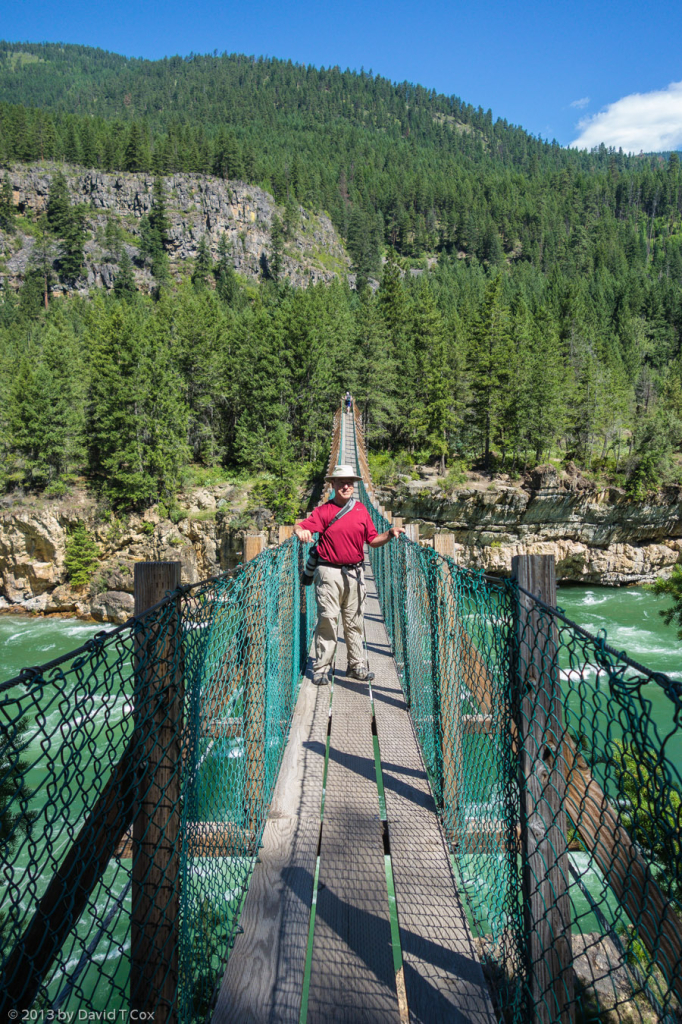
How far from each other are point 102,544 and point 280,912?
2910 cm

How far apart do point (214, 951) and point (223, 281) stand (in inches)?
3096

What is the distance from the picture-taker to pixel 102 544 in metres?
28.8

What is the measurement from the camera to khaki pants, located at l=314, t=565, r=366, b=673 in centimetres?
461

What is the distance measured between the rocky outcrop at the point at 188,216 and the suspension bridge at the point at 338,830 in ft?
281

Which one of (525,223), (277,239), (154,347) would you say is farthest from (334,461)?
(525,223)

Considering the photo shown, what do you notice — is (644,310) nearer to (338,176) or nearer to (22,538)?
(22,538)

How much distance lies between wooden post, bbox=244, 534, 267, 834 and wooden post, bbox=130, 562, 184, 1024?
3.72 ft

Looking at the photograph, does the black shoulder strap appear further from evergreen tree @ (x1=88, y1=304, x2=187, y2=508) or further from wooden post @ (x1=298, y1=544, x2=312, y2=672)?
evergreen tree @ (x1=88, y1=304, x2=187, y2=508)

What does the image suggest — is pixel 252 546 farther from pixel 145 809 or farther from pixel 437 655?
pixel 145 809

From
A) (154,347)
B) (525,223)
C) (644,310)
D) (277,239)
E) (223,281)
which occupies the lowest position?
(154,347)

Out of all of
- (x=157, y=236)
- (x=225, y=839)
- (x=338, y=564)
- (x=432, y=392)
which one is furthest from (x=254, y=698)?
(x=157, y=236)

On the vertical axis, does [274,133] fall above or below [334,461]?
above

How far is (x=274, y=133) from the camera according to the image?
12456 cm

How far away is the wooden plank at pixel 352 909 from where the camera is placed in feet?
6.59
